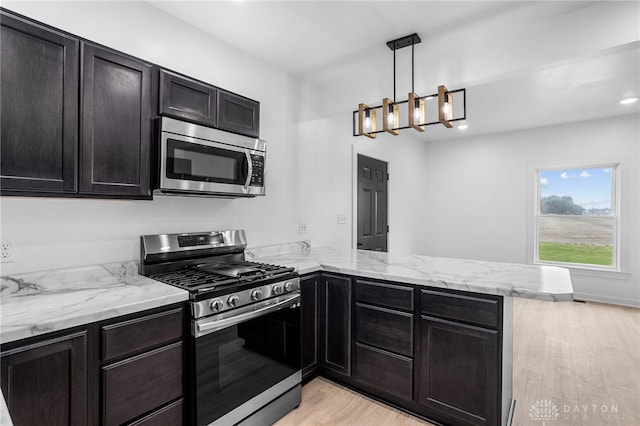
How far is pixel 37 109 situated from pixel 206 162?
2.86 ft

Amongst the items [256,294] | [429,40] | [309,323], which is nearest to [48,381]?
[256,294]

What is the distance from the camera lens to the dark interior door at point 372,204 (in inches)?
172

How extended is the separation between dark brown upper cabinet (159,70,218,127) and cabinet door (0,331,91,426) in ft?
4.31

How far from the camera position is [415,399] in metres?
2.13

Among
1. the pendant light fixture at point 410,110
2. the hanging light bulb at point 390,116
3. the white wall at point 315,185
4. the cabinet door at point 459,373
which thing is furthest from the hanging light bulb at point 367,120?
the cabinet door at point 459,373

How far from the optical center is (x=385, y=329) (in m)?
2.26

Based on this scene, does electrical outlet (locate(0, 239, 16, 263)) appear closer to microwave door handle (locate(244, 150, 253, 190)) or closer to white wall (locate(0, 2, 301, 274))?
white wall (locate(0, 2, 301, 274))

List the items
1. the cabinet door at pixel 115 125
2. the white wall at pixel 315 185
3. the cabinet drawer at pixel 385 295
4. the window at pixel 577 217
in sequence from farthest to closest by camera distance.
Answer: the window at pixel 577 217, the cabinet drawer at pixel 385 295, the white wall at pixel 315 185, the cabinet door at pixel 115 125

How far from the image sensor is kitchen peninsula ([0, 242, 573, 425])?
1500mm

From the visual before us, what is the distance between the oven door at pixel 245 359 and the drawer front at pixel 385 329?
47cm

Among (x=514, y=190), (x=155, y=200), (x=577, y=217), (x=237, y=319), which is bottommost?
(x=237, y=319)

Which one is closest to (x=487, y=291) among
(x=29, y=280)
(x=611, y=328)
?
(x=29, y=280)

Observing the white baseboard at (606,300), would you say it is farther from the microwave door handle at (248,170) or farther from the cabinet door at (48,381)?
the cabinet door at (48,381)

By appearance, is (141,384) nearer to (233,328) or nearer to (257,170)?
(233,328)
